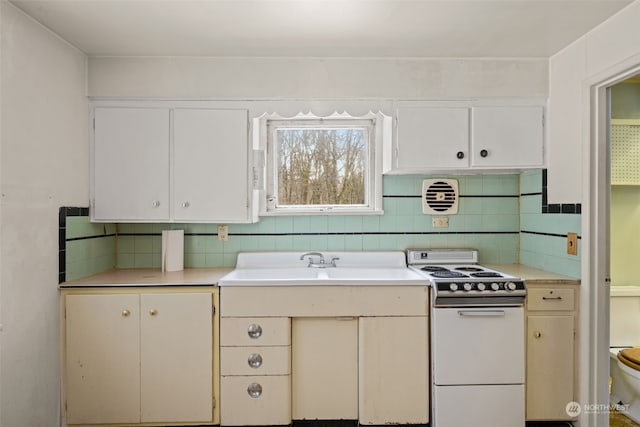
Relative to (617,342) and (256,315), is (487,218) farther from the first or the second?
(256,315)

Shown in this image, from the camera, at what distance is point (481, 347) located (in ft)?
7.68

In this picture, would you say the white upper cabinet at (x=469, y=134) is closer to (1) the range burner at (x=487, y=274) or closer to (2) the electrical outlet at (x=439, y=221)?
(2) the electrical outlet at (x=439, y=221)

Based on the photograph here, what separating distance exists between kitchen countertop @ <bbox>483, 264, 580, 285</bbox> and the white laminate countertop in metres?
1.85

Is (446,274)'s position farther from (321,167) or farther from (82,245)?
(82,245)

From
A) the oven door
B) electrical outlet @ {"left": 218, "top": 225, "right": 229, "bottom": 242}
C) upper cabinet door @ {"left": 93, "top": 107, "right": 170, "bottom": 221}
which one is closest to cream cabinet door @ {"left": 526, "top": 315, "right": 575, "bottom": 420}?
the oven door

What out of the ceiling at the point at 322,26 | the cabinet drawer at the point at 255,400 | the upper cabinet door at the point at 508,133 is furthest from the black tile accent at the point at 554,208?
the cabinet drawer at the point at 255,400

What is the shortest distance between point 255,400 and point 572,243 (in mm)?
2096

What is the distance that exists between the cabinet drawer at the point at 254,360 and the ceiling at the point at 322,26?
179cm

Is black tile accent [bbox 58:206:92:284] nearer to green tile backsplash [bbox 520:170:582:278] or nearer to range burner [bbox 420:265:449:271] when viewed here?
range burner [bbox 420:265:449:271]

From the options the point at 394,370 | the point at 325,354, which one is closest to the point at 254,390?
the point at 325,354

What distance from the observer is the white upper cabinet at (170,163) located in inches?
106

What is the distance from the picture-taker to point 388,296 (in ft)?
7.83

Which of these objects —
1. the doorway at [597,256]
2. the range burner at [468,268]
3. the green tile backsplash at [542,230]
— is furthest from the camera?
the range burner at [468,268]

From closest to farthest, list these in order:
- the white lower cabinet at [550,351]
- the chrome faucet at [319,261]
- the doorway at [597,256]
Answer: the doorway at [597,256]
the white lower cabinet at [550,351]
the chrome faucet at [319,261]
